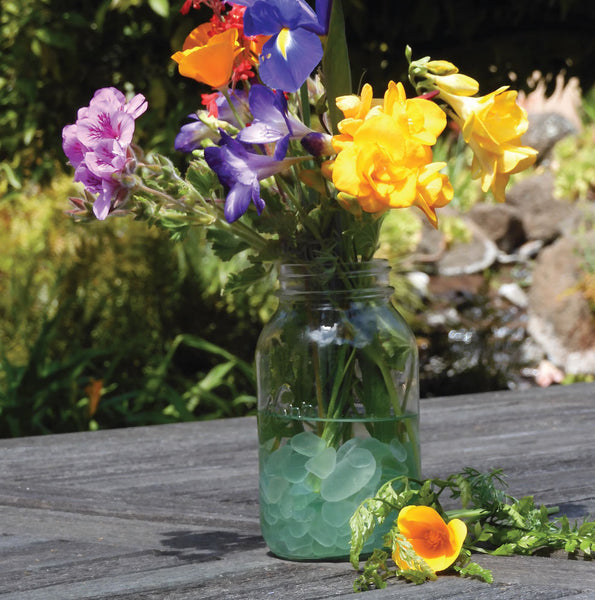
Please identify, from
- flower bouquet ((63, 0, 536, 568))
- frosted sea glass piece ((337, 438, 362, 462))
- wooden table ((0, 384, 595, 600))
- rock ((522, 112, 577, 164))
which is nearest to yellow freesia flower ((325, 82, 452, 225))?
flower bouquet ((63, 0, 536, 568))

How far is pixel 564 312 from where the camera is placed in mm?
5285

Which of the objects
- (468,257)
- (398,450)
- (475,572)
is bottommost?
(475,572)

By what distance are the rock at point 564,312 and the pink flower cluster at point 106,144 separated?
178 inches

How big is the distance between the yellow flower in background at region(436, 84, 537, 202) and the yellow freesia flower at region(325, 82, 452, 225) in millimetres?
41

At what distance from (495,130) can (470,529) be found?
42 centimetres

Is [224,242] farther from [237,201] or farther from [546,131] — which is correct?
[546,131]

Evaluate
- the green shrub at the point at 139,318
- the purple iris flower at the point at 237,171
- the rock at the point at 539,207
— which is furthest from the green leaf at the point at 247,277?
the rock at the point at 539,207

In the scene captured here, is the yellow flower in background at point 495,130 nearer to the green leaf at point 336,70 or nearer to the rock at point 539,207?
the green leaf at point 336,70

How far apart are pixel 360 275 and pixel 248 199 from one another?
0.52ft

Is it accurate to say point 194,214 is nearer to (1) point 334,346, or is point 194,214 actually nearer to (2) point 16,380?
(1) point 334,346

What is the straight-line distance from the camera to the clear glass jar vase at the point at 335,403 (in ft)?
2.86

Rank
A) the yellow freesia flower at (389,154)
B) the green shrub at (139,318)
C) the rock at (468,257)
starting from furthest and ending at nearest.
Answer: the rock at (468,257) < the green shrub at (139,318) < the yellow freesia flower at (389,154)

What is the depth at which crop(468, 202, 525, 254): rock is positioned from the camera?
21.5ft

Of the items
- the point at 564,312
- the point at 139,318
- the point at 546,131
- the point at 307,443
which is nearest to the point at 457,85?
the point at 307,443
